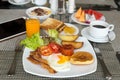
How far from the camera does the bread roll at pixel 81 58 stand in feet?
2.80

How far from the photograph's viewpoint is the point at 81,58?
2.85 ft

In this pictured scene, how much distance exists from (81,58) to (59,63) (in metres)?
0.09

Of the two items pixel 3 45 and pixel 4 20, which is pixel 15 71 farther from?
pixel 4 20

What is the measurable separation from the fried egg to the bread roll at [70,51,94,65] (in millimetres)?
25

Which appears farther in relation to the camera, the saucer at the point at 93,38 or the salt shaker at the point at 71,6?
the salt shaker at the point at 71,6

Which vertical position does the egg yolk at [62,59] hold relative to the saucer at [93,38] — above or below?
above

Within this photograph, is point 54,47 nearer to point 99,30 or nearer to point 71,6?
point 99,30

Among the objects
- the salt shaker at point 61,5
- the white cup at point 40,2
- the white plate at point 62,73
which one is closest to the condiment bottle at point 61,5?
the salt shaker at point 61,5

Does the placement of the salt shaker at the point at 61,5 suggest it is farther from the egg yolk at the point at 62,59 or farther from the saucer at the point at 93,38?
the egg yolk at the point at 62,59

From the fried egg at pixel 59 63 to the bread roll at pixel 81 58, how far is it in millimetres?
25

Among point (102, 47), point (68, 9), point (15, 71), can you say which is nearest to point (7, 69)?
point (15, 71)

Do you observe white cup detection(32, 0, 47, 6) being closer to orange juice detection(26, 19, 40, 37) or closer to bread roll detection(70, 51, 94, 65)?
orange juice detection(26, 19, 40, 37)

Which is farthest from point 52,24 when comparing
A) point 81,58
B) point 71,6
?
point 81,58

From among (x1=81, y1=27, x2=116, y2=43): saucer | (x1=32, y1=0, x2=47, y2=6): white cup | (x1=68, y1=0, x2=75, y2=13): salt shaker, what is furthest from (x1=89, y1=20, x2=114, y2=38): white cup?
(x1=32, y1=0, x2=47, y2=6): white cup
